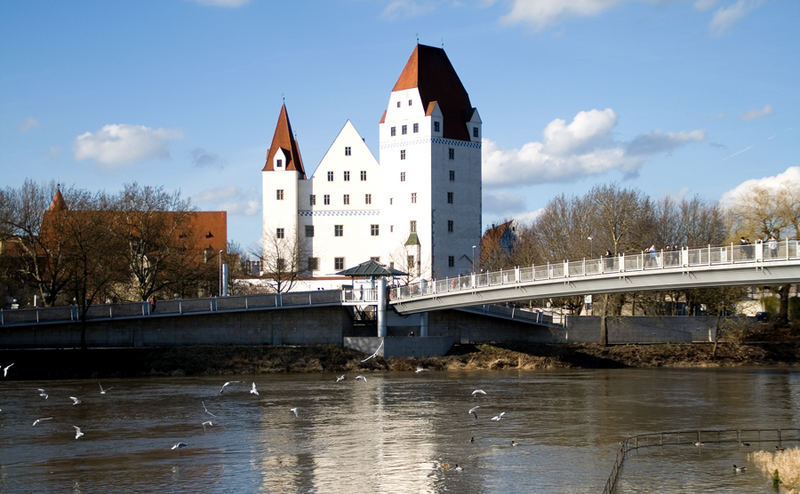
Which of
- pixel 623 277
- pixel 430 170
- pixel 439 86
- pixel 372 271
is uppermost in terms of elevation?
pixel 439 86

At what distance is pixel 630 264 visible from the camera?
5250 cm

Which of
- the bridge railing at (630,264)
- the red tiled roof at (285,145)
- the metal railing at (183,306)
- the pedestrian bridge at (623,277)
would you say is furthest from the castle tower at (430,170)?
the bridge railing at (630,264)

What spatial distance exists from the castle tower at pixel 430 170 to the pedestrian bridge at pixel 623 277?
1164 inches

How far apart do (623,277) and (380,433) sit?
21909 millimetres

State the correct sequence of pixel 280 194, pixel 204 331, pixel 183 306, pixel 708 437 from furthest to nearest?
pixel 280 194 < pixel 204 331 < pixel 183 306 < pixel 708 437

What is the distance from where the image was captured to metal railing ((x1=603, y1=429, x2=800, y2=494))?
105 ft

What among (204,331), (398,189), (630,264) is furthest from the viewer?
(398,189)

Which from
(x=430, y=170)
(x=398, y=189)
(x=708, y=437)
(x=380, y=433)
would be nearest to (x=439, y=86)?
(x=430, y=170)

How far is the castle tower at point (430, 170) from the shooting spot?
9706 centimetres

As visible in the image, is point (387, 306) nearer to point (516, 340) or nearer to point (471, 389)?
point (516, 340)

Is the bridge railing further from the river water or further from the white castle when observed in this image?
the white castle

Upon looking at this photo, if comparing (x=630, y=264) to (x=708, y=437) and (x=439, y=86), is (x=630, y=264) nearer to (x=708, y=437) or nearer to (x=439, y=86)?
(x=708, y=437)

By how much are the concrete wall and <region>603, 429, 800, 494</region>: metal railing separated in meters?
35.5

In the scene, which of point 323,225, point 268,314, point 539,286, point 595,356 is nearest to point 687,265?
point 539,286
